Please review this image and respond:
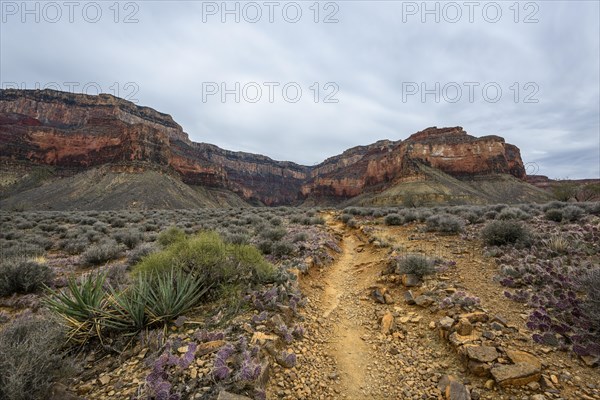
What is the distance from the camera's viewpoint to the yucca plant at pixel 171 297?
12.7 feet

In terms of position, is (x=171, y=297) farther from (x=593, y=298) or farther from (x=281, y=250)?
(x=593, y=298)

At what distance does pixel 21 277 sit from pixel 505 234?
12.5 m

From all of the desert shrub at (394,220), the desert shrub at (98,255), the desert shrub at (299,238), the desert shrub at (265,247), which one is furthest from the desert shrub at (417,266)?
the desert shrub at (98,255)

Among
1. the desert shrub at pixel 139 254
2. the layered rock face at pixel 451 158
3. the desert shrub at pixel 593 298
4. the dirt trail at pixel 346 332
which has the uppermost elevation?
the layered rock face at pixel 451 158

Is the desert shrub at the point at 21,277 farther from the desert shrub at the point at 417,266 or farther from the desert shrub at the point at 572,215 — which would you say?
the desert shrub at the point at 572,215

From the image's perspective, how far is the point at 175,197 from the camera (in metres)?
57.2

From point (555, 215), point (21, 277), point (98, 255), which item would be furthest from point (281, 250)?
point (555, 215)

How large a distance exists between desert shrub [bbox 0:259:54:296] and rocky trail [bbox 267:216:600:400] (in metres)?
6.43

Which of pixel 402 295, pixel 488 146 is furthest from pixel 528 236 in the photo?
pixel 488 146

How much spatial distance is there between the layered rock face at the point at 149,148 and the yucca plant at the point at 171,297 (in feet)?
225

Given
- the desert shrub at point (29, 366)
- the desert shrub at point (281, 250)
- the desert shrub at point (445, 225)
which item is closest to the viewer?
the desert shrub at point (29, 366)

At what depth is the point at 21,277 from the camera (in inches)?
241

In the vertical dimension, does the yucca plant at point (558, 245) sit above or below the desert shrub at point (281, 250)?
above

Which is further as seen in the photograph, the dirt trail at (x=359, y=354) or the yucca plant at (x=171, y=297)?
the yucca plant at (x=171, y=297)
